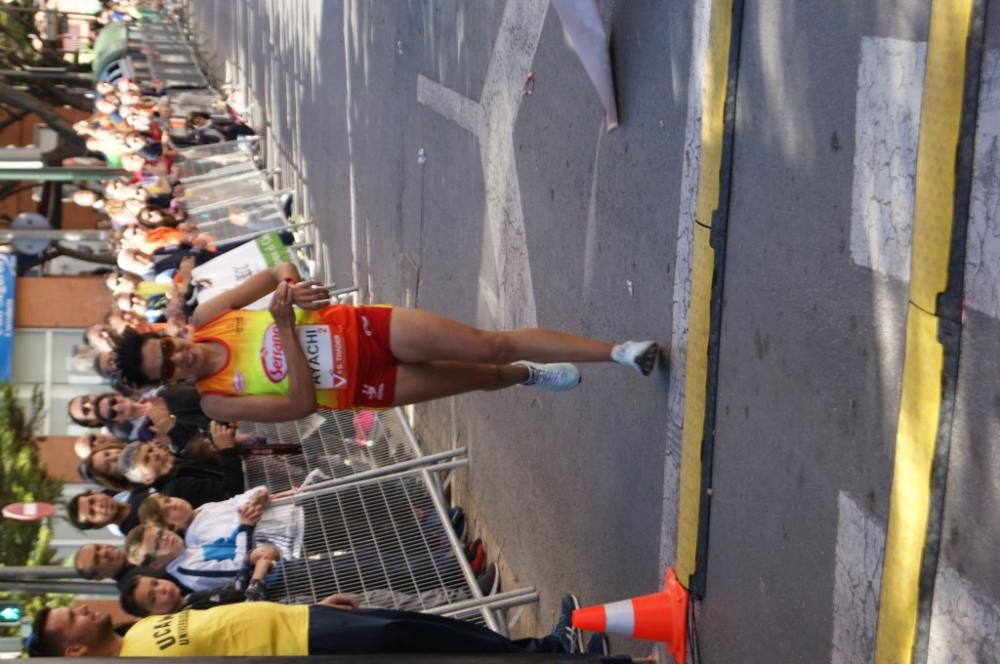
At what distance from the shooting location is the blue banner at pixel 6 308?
2469 cm

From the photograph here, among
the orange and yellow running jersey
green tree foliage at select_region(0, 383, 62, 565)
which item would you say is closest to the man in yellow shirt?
the orange and yellow running jersey

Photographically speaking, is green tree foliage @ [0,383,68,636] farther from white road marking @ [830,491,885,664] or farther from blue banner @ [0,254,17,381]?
white road marking @ [830,491,885,664]

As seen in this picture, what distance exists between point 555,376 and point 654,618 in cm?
134

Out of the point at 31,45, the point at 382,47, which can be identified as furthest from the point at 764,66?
the point at 31,45

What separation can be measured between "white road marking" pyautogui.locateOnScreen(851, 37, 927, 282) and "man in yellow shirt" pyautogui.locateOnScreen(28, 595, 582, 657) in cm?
264

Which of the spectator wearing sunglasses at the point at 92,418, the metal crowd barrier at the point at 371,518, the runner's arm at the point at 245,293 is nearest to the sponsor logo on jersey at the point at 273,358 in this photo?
the runner's arm at the point at 245,293

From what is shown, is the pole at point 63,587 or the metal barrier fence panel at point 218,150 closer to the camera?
the pole at point 63,587

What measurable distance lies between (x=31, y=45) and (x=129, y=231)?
1079 inches

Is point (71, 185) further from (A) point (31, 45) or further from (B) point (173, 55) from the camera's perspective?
(B) point (173, 55)

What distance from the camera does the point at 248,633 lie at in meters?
5.04

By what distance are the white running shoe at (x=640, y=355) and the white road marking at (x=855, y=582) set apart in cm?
151

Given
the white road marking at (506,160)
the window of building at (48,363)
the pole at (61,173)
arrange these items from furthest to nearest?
the window of building at (48,363)
the pole at (61,173)
the white road marking at (506,160)

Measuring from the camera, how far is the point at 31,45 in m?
38.8

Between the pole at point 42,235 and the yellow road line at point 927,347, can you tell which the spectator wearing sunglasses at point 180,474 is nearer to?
the yellow road line at point 927,347
